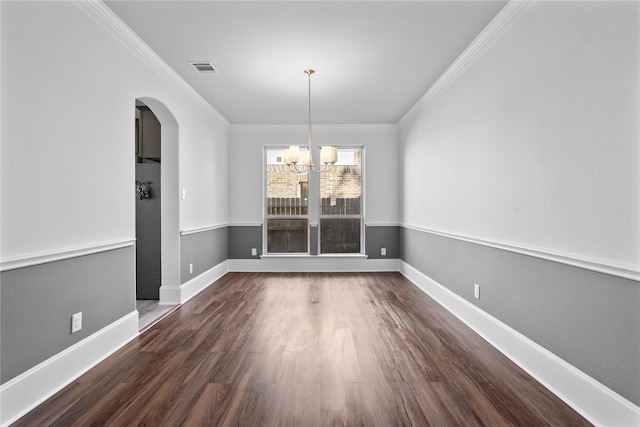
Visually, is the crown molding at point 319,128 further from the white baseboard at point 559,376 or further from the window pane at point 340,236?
the white baseboard at point 559,376

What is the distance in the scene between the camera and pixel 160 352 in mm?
2574

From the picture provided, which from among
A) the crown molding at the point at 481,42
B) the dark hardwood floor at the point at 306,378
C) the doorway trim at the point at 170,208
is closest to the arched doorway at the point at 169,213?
the doorway trim at the point at 170,208

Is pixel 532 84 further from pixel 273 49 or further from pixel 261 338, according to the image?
pixel 261 338

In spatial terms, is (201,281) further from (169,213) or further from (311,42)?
(311,42)

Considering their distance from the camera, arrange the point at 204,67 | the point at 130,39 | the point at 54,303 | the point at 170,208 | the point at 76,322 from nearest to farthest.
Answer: the point at 54,303 → the point at 76,322 → the point at 130,39 → the point at 204,67 → the point at 170,208

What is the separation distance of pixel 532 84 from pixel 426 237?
8.37 ft

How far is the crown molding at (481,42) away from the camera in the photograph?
236 cm

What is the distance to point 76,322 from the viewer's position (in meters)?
2.23

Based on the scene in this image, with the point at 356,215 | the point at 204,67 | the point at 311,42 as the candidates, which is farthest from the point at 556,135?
the point at 356,215

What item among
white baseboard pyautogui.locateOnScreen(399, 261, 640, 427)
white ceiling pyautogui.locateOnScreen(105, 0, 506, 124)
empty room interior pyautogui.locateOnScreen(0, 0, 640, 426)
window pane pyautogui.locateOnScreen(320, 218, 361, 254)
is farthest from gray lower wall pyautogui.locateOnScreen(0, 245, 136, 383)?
window pane pyautogui.locateOnScreen(320, 218, 361, 254)

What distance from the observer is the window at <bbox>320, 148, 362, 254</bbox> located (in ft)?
19.8

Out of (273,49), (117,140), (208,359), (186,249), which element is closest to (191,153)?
(186,249)

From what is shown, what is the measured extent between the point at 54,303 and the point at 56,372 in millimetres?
416

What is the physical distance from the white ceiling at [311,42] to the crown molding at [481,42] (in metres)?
0.06
